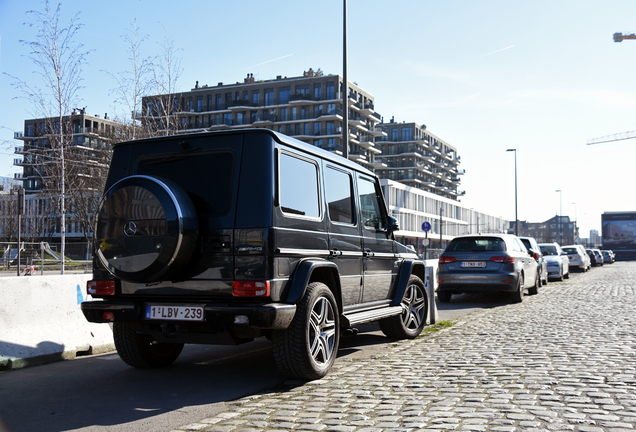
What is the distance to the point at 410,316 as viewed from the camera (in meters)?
8.02

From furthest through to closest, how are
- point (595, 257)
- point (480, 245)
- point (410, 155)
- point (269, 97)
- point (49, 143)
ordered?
point (410, 155) → point (269, 97) → point (595, 257) → point (49, 143) → point (480, 245)

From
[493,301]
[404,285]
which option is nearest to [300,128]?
[493,301]

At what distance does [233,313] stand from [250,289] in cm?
23

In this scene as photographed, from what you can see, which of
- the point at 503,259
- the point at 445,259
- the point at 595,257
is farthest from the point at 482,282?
the point at 595,257

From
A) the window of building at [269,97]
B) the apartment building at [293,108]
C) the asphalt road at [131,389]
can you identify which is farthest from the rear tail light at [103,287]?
the window of building at [269,97]

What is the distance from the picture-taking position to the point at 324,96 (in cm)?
8850

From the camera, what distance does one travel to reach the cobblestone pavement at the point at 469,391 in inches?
158

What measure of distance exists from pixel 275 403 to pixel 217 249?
1331 mm

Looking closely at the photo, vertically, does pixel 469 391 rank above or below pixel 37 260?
below

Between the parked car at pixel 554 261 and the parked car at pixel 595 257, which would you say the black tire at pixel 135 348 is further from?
the parked car at pixel 595 257

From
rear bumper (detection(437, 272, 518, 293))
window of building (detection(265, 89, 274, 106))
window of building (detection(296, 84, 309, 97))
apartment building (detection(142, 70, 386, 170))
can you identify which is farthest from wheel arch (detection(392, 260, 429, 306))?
window of building (detection(265, 89, 274, 106))

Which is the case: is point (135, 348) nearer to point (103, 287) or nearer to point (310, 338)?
point (103, 287)

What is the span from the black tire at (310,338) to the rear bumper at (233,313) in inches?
9.5

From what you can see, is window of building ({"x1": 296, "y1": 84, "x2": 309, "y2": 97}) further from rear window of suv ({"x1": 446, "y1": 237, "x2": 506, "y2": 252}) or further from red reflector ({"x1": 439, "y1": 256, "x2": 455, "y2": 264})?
red reflector ({"x1": 439, "y1": 256, "x2": 455, "y2": 264})
